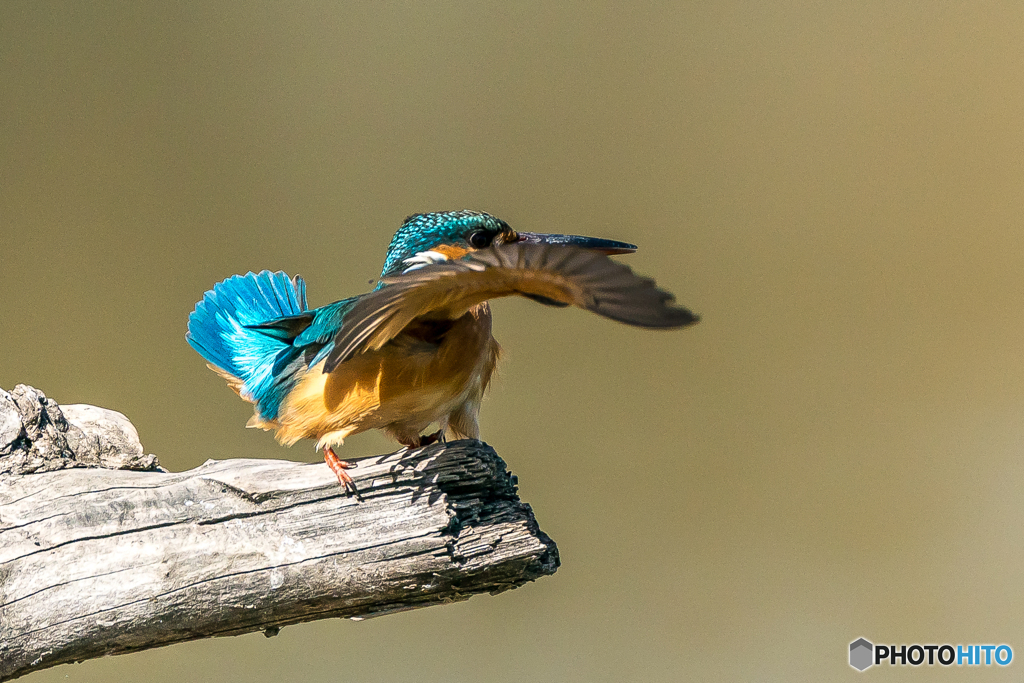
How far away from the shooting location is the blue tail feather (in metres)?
1.33

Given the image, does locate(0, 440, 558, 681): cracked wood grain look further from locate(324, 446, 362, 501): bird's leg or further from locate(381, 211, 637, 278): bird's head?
locate(381, 211, 637, 278): bird's head

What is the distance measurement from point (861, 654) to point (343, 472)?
1.64m

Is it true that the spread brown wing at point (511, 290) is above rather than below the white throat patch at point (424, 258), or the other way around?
below

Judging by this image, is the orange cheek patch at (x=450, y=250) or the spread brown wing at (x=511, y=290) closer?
the spread brown wing at (x=511, y=290)

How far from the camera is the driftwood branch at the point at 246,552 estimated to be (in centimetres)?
97

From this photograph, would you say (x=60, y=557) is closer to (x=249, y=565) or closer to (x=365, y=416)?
(x=249, y=565)

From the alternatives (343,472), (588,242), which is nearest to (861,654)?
(588,242)

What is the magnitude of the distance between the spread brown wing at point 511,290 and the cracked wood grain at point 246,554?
0.17m

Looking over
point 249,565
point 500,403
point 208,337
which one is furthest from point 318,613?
point 500,403

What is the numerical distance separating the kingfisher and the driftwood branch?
70 millimetres

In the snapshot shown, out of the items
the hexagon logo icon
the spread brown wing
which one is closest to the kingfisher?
the spread brown wing

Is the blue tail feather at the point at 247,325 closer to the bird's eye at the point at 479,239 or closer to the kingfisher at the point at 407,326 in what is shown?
the kingfisher at the point at 407,326

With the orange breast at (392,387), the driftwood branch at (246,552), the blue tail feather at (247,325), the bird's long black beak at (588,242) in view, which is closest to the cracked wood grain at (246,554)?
the driftwood branch at (246,552)

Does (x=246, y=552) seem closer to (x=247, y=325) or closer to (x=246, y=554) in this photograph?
(x=246, y=554)
